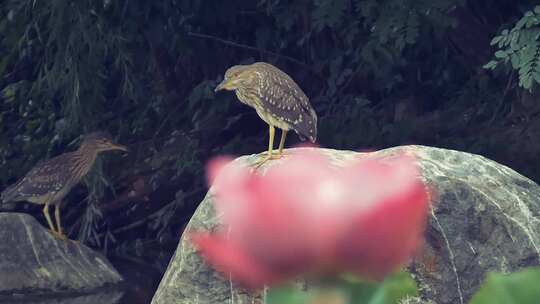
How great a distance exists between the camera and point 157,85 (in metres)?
11.3

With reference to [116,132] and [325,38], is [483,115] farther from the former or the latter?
[116,132]

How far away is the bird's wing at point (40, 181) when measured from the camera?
1038cm

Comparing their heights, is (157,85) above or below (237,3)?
below

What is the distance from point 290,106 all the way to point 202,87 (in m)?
3.03

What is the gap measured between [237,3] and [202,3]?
1.43ft

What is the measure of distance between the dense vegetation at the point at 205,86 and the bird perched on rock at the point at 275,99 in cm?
119

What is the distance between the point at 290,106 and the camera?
7883mm

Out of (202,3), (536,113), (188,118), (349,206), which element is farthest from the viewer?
(188,118)

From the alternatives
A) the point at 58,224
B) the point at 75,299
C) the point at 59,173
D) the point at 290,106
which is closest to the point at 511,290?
the point at 290,106

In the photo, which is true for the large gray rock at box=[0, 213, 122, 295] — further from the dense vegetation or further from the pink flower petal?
the pink flower petal

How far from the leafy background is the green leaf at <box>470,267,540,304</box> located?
317 inches

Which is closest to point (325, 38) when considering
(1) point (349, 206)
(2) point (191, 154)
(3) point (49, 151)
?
(2) point (191, 154)

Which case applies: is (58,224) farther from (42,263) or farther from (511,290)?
(511,290)

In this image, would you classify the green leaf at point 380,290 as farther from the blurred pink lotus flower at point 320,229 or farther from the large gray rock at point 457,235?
the large gray rock at point 457,235
